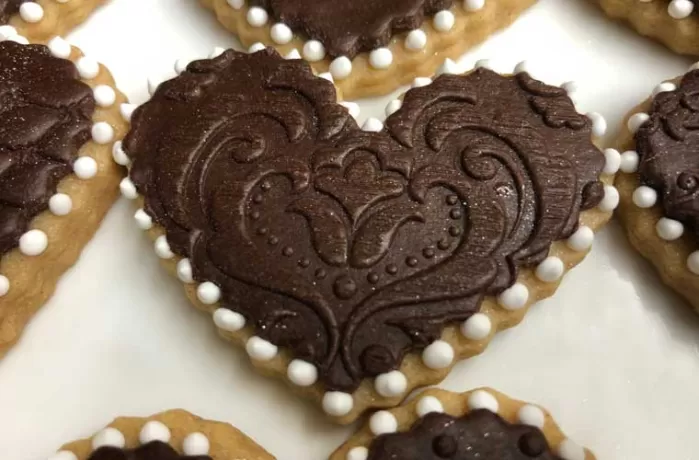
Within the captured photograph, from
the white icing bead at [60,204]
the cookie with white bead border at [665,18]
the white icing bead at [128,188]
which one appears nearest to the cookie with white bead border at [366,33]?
the cookie with white bead border at [665,18]

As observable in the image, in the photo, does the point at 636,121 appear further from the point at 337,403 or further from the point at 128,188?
the point at 128,188

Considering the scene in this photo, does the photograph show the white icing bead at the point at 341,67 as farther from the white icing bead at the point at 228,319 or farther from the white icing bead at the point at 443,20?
the white icing bead at the point at 228,319

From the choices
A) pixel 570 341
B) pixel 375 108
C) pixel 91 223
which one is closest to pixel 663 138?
pixel 570 341

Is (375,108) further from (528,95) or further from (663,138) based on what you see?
(663,138)

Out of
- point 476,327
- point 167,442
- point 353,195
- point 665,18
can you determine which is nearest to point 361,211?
point 353,195

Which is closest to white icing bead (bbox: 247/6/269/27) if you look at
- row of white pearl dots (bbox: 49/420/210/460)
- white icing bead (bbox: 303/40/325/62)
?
white icing bead (bbox: 303/40/325/62)

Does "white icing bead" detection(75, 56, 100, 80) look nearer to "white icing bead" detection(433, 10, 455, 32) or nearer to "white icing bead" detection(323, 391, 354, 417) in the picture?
"white icing bead" detection(433, 10, 455, 32)
